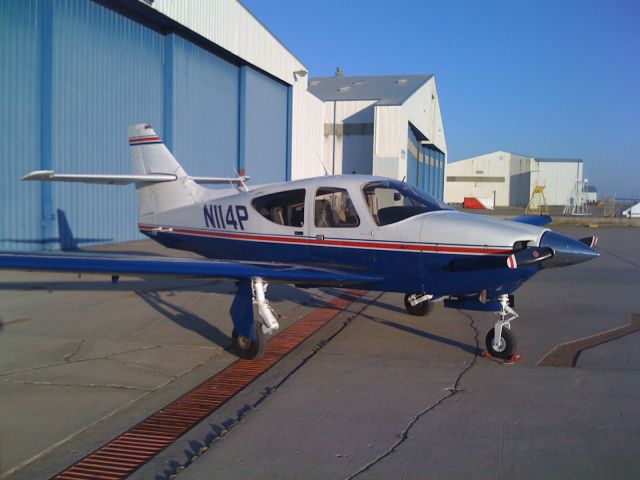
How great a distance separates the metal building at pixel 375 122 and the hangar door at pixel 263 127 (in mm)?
5676

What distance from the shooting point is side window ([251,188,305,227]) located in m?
7.37

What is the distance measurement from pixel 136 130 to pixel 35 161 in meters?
5.90

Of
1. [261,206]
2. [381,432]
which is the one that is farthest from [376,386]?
[261,206]

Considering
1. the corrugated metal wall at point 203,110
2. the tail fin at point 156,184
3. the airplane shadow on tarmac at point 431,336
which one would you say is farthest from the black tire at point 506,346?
the corrugated metal wall at point 203,110

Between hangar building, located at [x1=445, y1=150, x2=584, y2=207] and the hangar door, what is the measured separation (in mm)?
58524

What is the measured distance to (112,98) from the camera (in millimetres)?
17547

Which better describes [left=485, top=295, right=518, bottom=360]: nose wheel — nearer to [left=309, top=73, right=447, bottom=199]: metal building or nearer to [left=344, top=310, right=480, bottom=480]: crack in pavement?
[left=344, top=310, right=480, bottom=480]: crack in pavement

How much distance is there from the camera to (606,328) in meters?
8.34

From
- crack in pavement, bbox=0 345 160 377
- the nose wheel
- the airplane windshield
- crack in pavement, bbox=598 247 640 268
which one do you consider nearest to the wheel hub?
crack in pavement, bbox=0 345 160 377

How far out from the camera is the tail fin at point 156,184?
935 cm

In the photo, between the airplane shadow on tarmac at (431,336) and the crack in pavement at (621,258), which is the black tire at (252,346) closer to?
the airplane shadow on tarmac at (431,336)

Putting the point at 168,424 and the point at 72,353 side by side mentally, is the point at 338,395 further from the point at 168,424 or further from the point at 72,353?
the point at 72,353

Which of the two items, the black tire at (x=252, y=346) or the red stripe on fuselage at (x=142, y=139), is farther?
the red stripe on fuselage at (x=142, y=139)

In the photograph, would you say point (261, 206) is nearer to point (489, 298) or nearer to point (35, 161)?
point (489, 298)
